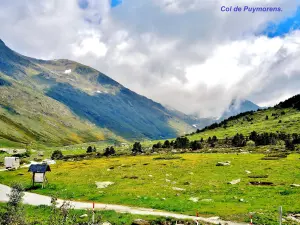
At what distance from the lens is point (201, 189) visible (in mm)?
58062

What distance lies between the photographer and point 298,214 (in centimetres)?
4047

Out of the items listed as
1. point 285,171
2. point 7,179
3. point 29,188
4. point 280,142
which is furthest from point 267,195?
point 280,142

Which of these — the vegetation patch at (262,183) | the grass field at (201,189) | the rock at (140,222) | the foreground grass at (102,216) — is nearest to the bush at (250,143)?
the grass field at (201,189)

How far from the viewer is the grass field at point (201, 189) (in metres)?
44.5

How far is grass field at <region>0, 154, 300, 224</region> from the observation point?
44.5 metres

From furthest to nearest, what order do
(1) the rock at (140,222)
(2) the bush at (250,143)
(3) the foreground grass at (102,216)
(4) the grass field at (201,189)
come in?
(2) the bush at (250,143) → (4) the grass field at (201,189) → (3) the foreground grass at (102,216) → (1) the rock at (140,222)

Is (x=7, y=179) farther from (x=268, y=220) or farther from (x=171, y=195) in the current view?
(x=268, y=220)

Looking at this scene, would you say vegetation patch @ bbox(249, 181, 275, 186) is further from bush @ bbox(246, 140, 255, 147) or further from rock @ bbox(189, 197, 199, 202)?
bush @ bbox(246, 140, 255, 147)

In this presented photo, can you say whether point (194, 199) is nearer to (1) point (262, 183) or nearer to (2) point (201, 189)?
(2) point (201, 189)

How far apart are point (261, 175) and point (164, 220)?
36076mm

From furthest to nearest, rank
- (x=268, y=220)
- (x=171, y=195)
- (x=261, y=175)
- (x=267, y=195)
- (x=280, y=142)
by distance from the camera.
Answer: (x=280, y=142) → (x=261, y=175) → (x=171, y=195) → (x=267, y=195) → (x=268, y=220)

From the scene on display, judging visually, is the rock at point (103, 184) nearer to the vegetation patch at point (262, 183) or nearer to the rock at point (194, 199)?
the rock at point (194, 199)

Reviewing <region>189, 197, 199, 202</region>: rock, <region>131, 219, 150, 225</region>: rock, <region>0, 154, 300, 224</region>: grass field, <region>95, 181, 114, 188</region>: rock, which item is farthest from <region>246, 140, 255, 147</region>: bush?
<region>131, 219, 150, 225</region>: rock

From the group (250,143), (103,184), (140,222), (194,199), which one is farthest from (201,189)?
(250,143)
